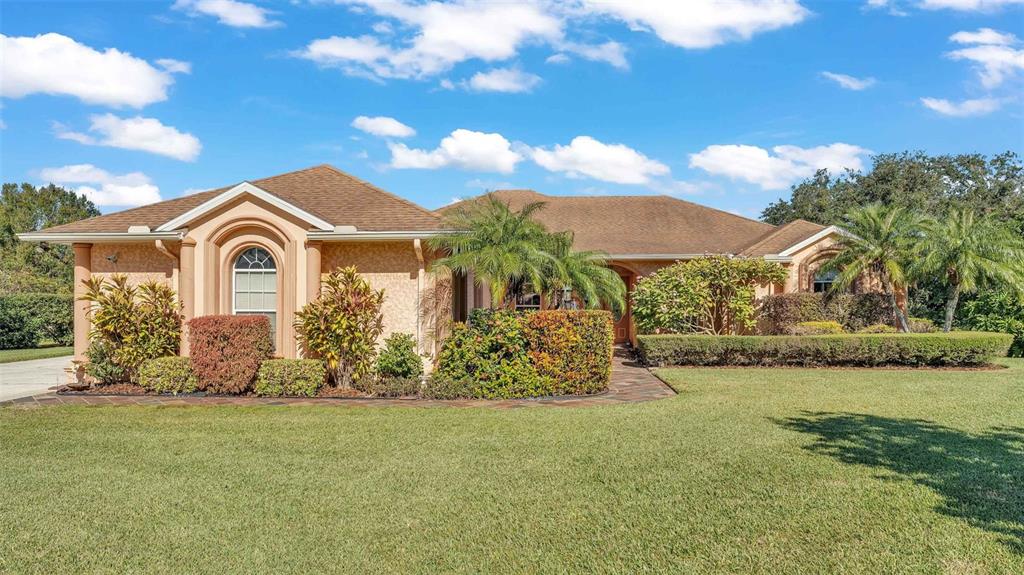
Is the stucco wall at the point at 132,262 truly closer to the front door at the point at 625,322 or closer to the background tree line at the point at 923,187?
the front door at the point at 625,322

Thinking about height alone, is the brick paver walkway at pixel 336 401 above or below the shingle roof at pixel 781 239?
below

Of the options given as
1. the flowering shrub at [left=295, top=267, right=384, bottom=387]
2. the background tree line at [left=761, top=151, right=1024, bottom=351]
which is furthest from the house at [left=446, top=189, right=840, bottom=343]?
the background tree line at [left=761, top=151, right=1024, bottom=351]

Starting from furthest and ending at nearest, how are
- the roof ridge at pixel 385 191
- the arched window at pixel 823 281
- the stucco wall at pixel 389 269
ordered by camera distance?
the arched window at pixel 823 281 → the roof ridge at pixel 385 191 → the stucco wall at pixel 389 269

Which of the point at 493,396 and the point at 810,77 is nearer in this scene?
the point at 493,396

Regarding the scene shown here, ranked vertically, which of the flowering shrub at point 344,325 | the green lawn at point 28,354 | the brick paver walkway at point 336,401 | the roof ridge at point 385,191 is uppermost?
the roof ridge at point 385,191

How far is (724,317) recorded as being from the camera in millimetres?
18484

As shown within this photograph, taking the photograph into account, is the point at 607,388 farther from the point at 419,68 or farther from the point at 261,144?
the point at 261,144

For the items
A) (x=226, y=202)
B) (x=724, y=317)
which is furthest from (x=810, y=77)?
(x=226, y=202)

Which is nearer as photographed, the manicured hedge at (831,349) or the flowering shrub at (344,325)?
the flowering shrub at (344,325)

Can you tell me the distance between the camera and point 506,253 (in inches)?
444

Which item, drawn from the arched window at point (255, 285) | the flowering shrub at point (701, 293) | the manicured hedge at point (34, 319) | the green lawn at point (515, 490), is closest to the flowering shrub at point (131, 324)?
the arched window at point (255, 285)

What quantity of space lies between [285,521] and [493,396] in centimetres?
628

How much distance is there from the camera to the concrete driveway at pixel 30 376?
39.1 feet

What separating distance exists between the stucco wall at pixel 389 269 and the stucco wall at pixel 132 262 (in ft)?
12.2
